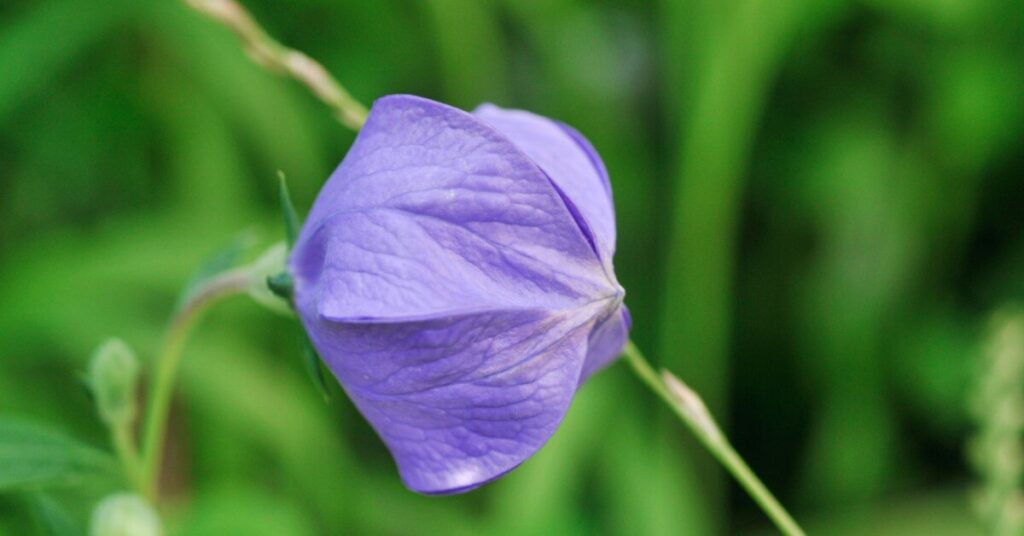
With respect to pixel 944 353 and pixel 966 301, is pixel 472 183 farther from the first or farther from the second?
pixel 966 301

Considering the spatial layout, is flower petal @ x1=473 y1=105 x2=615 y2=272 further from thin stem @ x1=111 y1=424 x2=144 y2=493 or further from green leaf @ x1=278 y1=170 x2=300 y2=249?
thin stem @ x1=111 y1=424 x2=144 y2=493

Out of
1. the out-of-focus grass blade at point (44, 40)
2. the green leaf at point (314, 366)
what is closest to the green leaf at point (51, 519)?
the green leaf at point (314, 366)

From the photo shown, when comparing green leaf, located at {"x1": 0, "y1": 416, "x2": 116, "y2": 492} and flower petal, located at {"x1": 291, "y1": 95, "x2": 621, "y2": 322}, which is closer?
flower petal, located at {"x1": 291, "y1": 95, "x2": 621, "y2": 322}

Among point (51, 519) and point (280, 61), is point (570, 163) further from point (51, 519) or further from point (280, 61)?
point (51, 519)

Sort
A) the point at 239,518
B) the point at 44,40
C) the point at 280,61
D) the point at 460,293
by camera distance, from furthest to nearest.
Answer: the point at 44,40
the point at 239,518
the point at 280,61
the point at 460,293

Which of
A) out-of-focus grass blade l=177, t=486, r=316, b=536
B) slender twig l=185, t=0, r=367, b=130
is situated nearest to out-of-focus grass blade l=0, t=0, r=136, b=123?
out-of-focus grass blade l=177, t=486, r=316, b=536

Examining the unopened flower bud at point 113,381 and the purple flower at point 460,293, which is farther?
the unopened flower bud at point 113,381

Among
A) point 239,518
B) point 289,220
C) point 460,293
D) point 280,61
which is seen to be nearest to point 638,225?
point 239,518

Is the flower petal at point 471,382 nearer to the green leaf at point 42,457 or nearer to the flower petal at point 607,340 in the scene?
the flower petal at point 607,340
